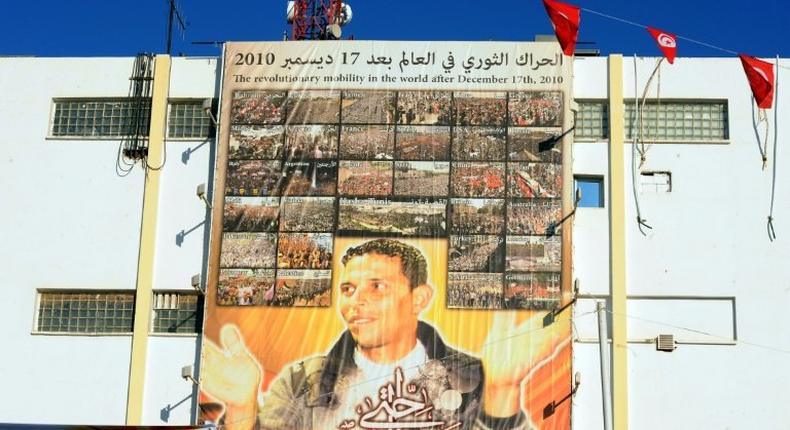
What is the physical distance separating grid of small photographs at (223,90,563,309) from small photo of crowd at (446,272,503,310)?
0.02m

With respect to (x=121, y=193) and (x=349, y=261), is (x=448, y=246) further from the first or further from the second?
(x=121, y=193)

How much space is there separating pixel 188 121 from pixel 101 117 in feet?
7.18

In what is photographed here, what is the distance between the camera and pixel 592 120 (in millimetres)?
31547

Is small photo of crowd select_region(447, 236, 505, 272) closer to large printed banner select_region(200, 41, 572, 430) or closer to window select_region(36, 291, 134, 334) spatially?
large printed banner select_region(200, 41, 572, 430)

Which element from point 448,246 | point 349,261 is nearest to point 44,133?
point 349,261

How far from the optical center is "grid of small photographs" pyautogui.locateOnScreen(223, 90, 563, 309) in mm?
29969

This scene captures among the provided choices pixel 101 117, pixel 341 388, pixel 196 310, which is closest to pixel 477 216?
pixel 341 388

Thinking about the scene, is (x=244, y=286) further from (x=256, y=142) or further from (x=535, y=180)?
(x=535, y=180)

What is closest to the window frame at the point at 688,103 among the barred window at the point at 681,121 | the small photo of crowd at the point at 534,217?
the barred window at the point at 681,121

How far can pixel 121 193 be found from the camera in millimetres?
31453

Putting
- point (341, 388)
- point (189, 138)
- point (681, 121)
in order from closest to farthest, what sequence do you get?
point (341, 388) < point (681, 121) < point (189, 138)

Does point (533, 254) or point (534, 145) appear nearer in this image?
point (533, 254)

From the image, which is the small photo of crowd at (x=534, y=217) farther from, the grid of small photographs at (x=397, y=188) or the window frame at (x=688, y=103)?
the window frame at (x=688, y=103)

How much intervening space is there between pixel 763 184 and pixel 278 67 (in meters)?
11.8
